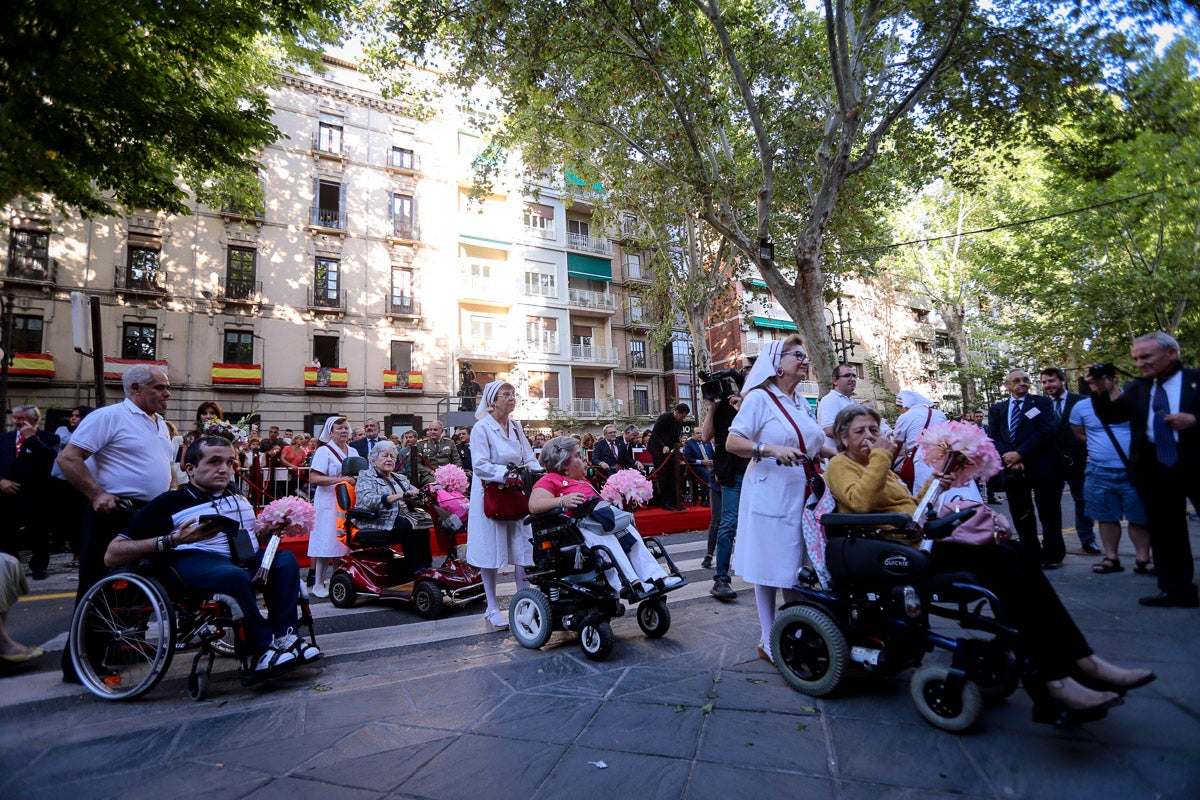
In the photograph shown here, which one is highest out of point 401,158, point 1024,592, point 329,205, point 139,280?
point 401,158

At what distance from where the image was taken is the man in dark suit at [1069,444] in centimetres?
643

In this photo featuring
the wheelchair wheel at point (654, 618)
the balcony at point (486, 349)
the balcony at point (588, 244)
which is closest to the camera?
the wheelchair wheel at point (654, 618)

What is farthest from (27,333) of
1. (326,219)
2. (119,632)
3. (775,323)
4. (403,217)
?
(775,323)

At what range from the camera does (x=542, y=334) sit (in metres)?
30.7

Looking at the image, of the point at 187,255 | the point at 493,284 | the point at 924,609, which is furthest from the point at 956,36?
the point at 187,255

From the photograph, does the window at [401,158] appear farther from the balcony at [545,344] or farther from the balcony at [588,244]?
the balcony at [545,344]

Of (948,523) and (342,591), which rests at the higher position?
(948,523)

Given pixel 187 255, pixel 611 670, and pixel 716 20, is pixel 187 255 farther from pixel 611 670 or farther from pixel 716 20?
pixel 611 670

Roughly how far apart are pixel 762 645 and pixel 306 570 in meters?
6.48

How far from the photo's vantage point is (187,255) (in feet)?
75.2

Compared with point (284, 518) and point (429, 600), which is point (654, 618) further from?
point (284, 518)

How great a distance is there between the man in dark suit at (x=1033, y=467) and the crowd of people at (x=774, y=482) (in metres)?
0.02

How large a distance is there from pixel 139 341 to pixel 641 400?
2376cm

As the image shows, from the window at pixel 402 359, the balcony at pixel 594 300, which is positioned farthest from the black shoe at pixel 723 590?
the balcony at pixel 594 300
